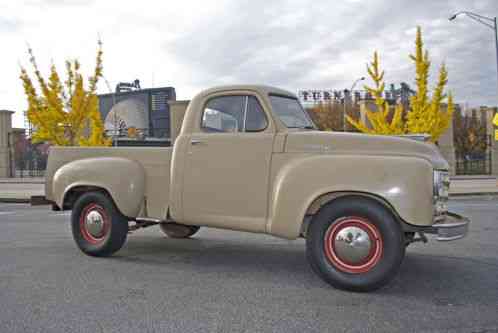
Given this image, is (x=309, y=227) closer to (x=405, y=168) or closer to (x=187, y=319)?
(x=405, y=168)

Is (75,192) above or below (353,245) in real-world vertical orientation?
above

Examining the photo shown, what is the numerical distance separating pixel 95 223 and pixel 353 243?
327cm

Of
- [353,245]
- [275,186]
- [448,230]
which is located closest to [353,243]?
[353,245]

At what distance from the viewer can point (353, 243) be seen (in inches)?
161

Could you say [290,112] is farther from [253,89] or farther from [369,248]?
[369,248]

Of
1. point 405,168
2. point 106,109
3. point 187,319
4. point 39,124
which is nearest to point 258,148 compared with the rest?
point 405,168

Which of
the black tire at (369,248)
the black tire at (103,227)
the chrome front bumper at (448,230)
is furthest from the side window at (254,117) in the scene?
the black tire at (103,227)

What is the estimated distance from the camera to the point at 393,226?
4023 mm

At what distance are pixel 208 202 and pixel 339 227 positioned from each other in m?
1.46

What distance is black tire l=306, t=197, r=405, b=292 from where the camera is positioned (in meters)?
4.00

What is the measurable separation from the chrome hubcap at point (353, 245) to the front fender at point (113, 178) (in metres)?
2.46

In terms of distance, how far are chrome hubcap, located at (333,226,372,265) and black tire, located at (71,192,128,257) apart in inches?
110

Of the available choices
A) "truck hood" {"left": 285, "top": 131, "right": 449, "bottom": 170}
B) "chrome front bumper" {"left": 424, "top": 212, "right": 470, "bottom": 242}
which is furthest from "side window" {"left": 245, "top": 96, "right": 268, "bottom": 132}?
"chrome front bumper" {"left": 424, "top": 212, "right": 470, "bottom": 242}

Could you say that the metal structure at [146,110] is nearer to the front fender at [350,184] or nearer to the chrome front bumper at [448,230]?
the front fender at [350,184]
